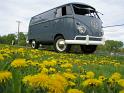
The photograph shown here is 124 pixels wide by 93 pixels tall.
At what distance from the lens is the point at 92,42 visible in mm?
13234

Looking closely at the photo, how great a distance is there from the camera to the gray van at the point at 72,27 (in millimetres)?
12961

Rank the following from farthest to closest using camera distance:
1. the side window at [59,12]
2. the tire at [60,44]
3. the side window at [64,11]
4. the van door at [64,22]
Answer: the side window at [59,12] < the side window at [64,11] < the tire at [60,44] < the van door at [64,22]

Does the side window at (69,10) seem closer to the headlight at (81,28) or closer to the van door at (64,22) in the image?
the van door at (64,22)

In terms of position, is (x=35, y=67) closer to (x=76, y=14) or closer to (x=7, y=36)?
(x=76, y=14)

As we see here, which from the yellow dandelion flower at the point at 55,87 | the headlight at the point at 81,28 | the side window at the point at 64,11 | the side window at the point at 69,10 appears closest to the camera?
the yellow dandelion flower at the point at 55,87

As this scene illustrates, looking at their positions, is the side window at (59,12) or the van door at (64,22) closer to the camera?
the van door at (64,22)

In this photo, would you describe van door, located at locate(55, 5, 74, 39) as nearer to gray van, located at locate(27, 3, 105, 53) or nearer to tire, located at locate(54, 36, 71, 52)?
gray van, located at locate(27, 3, 105, 53)

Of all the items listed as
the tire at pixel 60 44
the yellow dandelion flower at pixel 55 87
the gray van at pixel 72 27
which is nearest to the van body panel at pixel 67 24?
the gray van at pixel 72 27

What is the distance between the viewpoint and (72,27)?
42.5 ft

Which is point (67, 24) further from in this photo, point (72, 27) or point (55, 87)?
point (55, 87)

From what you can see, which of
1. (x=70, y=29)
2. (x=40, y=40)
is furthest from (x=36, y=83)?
(x=40, y=40)

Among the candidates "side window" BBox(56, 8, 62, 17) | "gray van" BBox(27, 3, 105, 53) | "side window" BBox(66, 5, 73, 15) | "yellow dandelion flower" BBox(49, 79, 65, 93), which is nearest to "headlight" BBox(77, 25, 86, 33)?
"gray van" BBox(27, 3, 105, 53)

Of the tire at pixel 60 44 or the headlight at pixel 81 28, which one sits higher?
the headlight at pixel 81 28

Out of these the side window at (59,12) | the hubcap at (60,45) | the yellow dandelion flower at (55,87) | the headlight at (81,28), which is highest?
the side window at (59,12)
